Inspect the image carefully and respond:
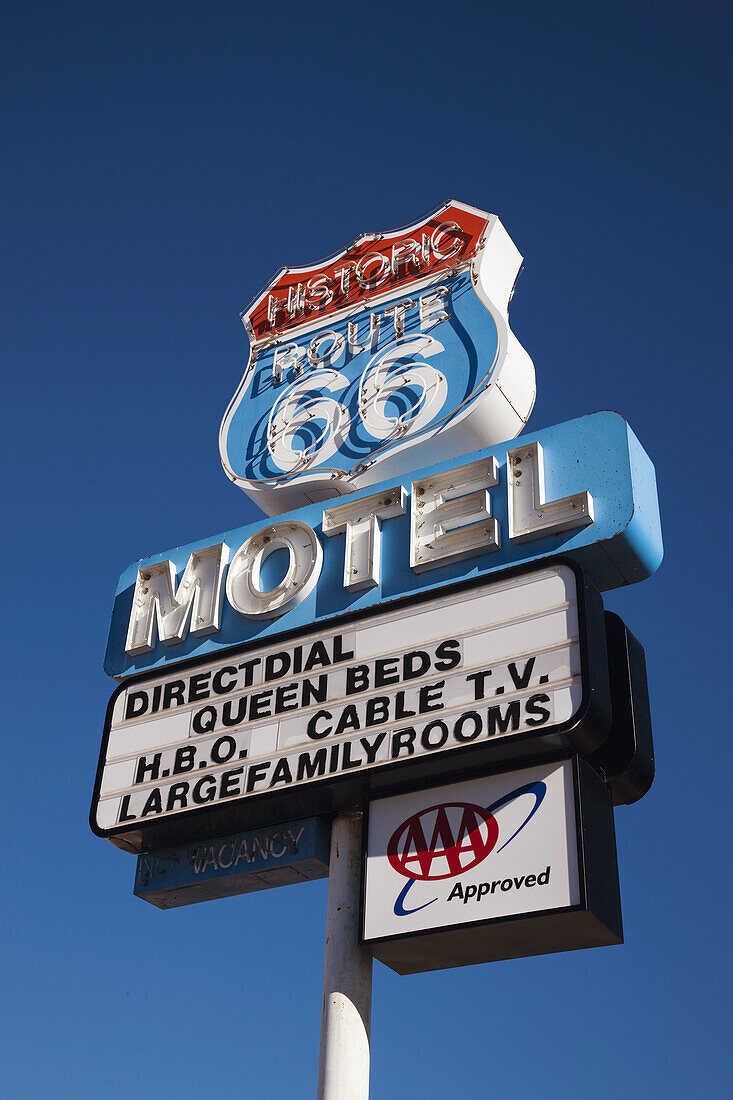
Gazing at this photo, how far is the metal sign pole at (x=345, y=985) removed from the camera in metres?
8.41

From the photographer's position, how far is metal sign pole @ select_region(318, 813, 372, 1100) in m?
8.41

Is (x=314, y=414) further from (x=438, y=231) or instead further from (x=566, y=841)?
(x=566, y=841)

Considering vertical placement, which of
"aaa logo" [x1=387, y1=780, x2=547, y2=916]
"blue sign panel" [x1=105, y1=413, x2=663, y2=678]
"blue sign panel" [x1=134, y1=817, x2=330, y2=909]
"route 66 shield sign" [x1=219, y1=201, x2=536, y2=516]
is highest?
"route 66 shield sign" [x1=219, y1=201, x2=536, y2=516]

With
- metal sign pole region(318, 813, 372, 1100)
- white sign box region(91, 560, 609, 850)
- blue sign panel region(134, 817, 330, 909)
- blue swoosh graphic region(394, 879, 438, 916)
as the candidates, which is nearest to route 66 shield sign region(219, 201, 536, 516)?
white sign box region(91, 560, 609, 850)

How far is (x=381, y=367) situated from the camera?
39.5ft

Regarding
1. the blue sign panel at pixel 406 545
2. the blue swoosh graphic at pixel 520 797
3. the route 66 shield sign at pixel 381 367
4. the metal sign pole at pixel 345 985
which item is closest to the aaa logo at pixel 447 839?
the blue swoosh graphic at pixel 520 797

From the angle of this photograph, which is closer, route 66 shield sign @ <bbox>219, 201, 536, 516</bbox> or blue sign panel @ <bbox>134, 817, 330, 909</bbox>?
blue sign panel @ <bbox>134, 817, 330, 909</bbox>

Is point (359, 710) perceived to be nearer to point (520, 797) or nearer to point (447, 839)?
point (447, 839)

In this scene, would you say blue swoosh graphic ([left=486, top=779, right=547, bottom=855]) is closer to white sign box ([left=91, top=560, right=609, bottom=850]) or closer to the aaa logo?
the aaa logo

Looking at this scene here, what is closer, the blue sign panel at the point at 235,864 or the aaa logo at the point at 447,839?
the aaa logo at the point at 447,839

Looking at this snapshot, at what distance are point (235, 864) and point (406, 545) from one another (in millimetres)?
2872

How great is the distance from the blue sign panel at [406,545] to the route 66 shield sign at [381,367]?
0.70 m

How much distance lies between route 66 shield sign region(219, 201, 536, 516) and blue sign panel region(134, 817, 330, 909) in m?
3.35

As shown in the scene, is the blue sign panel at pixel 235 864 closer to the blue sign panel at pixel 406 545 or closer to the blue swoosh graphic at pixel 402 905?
the blue swoosh graphic at pixel 402 905
